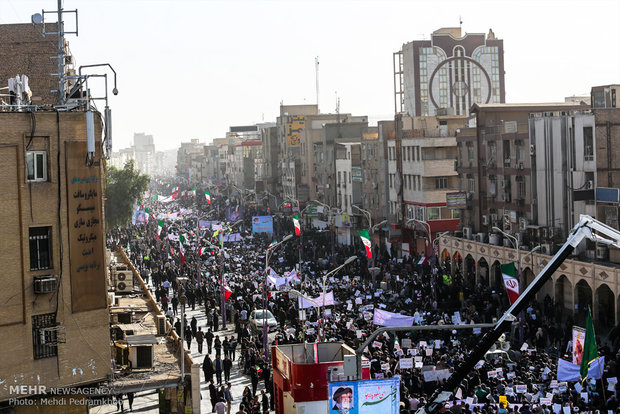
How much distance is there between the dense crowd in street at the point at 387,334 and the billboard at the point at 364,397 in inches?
95.7

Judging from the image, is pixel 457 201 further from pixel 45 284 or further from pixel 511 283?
pixel 45 284

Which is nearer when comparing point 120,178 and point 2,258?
point 2,258

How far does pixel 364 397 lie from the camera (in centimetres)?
2144

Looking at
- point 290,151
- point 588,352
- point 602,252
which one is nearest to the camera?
point 588,352

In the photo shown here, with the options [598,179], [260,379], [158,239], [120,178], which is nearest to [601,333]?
[598,179]

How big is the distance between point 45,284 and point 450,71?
4403 inches

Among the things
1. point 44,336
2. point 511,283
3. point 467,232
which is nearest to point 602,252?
point 511,283

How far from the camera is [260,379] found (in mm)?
33812

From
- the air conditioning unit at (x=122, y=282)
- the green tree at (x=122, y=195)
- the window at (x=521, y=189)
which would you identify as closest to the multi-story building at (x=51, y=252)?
the air conditioning unit at (x=122, y=282)

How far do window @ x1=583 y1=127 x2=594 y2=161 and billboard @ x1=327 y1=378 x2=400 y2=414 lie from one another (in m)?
30.7

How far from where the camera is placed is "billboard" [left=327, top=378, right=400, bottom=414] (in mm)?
21250

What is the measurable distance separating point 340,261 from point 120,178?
102 feet

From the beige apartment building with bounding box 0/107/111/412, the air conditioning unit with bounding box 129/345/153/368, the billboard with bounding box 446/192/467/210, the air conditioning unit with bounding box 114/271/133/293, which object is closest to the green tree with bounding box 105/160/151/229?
the billboard with bounding box 446/192/467/210

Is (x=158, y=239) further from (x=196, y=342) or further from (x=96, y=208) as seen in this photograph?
(x=96, y=208)
